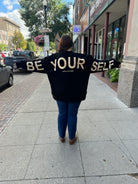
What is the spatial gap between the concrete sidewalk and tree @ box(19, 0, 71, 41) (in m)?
25.8

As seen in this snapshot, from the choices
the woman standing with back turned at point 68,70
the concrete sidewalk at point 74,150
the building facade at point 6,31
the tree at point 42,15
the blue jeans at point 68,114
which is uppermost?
the building facade at point 6,31

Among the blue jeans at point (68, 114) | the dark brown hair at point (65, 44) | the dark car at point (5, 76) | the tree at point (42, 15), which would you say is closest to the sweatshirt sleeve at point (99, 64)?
the dark brown hair at point (65, 44)

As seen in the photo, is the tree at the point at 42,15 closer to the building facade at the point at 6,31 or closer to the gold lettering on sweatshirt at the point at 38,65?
the gold lettering on sweatshirt at the point at 38,65

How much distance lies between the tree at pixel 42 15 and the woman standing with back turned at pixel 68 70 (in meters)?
26.4

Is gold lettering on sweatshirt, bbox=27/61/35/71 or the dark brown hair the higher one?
the dark brown hair

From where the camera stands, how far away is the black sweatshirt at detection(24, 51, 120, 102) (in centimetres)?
199

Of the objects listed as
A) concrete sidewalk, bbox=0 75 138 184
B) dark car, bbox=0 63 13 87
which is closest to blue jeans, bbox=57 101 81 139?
concrete sidewalk, bbox=0 75 138 184

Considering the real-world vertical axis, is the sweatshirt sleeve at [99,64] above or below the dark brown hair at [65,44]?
below

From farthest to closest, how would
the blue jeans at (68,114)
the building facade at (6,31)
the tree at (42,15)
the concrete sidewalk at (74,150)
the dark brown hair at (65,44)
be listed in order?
the building facade at (6,31) < the tree at (42,15) < the blue jeans at (68,114) < the dark brown hair at (65,44) < the concrete sidewalk at (74,150)

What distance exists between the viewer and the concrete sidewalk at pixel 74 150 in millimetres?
1922

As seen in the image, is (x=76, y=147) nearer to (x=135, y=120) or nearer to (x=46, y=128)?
(x=46, y=128)

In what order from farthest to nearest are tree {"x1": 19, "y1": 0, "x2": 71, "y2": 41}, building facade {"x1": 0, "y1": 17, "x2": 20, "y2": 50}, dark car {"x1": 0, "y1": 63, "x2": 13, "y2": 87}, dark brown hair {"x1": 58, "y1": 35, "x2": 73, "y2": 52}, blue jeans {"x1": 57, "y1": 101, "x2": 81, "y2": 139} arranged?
building facade {"x1": 0, "y1": 17, "x2": 20, "y2": 50}, tree {"x1": 19, "y1": 0, "x2": 71, "y2": 41}, dark car {"x1": 0, "y1": 63, "x2": 13, "y2": 87}, blue jeans {"x1": 57, "y1": 101, "x2": 81, "y2": 139}, dark brown hair {"x1": 58, "y1": 35, "x2": 73, "y2": 52}

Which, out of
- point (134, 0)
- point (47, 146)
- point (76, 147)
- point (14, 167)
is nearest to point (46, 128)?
point (47, 146)

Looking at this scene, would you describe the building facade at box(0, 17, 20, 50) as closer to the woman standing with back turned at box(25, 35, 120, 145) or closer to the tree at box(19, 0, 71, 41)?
the tree at box(19, 0, 71, 41)
